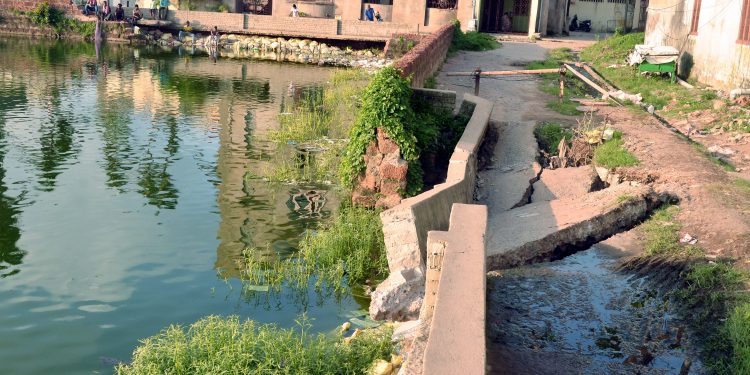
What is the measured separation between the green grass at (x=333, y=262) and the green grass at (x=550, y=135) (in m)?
4.91

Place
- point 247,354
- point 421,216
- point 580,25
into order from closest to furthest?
1. point 247,354
2. point 421,216
3. point 580,25

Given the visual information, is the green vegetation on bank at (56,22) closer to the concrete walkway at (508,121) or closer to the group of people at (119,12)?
the group of people at (119,12)

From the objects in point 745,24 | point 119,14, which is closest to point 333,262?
point 745,24

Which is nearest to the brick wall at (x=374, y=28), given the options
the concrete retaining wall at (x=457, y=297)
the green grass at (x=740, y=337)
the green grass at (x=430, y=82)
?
the green grass at (x=430, y=82)

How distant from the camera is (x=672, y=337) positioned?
303 inches

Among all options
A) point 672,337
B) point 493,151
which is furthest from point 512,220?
point 493,151

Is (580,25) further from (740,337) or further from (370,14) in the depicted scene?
(740,337)

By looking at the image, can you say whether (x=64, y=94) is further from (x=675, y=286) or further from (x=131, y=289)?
(x=675, y=286)

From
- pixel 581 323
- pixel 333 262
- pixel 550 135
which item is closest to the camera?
pixel 581 323

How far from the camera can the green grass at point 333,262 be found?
31.9ft

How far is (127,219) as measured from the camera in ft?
39.0

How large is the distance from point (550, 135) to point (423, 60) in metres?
3.82

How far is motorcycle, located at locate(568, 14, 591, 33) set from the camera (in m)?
42.5

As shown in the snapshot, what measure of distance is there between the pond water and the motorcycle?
23743 millimetres
